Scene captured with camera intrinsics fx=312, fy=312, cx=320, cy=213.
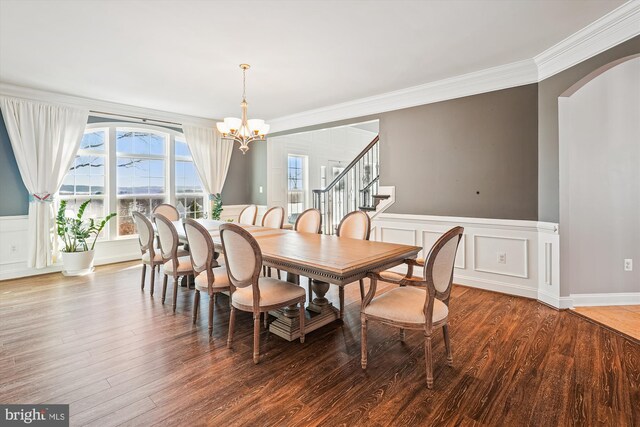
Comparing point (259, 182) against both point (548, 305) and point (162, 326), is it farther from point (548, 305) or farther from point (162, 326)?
point (548, 305)

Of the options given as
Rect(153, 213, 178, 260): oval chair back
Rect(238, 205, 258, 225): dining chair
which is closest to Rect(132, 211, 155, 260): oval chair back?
Rect(153, 213, 178, 260): oval chair back

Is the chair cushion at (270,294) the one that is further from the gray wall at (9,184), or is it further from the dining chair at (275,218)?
the gray wall at (9,184)

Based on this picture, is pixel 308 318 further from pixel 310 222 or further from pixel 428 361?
pixel 310 222

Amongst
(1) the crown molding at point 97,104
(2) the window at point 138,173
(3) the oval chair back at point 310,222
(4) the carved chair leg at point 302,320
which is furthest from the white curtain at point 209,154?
(4) the carved chair leg at point 302,320

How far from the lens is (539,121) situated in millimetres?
3410

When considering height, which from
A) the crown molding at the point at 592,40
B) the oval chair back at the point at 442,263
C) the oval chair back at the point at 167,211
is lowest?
the oval chair back at the point at 442,263

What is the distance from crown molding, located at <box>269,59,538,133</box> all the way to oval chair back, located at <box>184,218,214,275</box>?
3315mm

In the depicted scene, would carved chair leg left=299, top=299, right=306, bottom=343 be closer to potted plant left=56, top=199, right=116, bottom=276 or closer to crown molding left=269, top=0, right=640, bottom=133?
crown molding left=269, top=0, right=640, bottom=133

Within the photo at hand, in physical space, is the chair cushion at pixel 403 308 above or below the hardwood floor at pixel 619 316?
above

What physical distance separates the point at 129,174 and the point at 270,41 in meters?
3.97

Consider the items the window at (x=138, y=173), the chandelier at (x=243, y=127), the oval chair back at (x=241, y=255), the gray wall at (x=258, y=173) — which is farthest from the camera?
the gray wall at (x=258, y=173)

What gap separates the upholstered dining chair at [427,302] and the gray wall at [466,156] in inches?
81.8

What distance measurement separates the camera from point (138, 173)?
561 cm

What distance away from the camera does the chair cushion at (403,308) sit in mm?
2008
